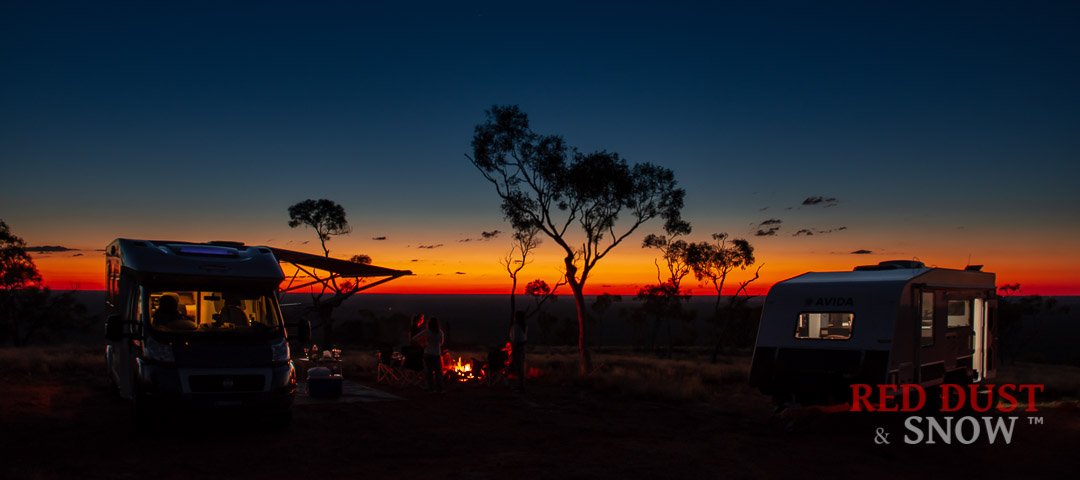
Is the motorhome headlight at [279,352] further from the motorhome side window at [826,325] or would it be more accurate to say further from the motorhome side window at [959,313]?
the motorhome side window at [959,313]

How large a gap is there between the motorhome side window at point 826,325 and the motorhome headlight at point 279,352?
7717mm

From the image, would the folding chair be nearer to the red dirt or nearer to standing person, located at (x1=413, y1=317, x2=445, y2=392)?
standing person, located at (x1=413, y1=317, x2=445, y2=392)

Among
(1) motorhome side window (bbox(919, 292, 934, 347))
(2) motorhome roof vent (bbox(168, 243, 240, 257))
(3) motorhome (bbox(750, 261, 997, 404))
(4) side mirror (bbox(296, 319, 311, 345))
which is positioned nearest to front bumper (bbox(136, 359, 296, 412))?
(4) side mirror (bbox(296, 319, 311, 345))

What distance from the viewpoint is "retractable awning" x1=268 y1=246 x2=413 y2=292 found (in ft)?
57.0

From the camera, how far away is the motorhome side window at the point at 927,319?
39.0ft

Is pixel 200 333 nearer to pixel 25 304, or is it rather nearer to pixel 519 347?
pixel 519 347

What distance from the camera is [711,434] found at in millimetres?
10961

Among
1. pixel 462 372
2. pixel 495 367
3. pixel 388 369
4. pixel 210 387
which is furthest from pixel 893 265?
pixel 210 387

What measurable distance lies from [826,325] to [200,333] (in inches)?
376

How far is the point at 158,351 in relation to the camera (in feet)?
30.5

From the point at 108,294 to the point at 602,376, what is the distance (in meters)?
9.83

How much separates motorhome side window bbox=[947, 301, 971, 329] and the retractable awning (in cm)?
1144

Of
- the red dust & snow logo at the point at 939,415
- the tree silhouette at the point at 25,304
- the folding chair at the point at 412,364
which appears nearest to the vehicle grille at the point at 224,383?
the folding chair at the point at 412,364

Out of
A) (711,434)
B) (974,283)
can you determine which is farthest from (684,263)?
(711,434)
